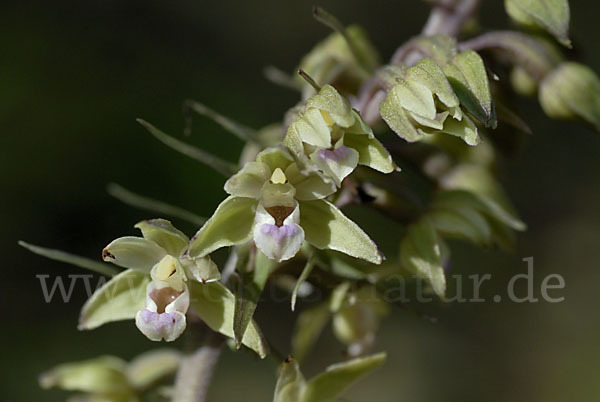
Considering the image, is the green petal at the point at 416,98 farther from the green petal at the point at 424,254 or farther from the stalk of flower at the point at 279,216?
the green petal at the point at 424,254

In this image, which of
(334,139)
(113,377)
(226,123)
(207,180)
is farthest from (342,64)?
(207,180)

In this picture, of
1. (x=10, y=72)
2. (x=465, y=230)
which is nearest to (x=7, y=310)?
(x=10, y=72)

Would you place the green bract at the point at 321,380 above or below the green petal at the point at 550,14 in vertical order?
below

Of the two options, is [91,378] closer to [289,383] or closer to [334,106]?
[289,383]

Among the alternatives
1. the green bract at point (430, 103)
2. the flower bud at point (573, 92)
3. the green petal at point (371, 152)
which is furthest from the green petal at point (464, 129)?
the flower bud at point (573, 92)

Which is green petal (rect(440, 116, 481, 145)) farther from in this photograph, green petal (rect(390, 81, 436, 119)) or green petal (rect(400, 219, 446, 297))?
green petal (rect(400, 219, 446, 297))

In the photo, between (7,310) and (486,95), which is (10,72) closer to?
(7,310)
